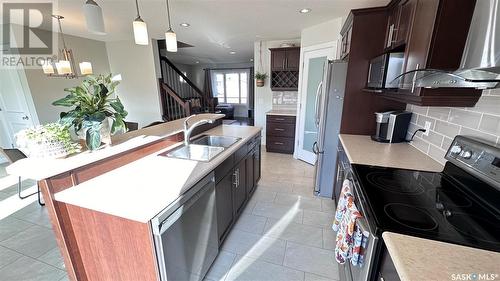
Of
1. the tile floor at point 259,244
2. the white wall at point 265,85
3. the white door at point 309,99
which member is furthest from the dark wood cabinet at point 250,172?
the white wall at point 265,85

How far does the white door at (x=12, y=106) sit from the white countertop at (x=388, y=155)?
517 cm

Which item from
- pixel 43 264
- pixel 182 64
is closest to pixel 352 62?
pixel 43 264

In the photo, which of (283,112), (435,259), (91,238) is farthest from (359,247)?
(283,112)

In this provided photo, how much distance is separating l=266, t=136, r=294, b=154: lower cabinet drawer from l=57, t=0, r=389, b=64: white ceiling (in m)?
2.12

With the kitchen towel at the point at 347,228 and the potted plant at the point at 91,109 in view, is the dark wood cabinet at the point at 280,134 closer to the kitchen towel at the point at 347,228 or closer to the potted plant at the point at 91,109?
the kitchen towel at the point at 347,228

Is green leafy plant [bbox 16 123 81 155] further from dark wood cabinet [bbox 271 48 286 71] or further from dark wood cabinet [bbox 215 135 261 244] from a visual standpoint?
dark wood cabinet [bbox 271 48 286 71]

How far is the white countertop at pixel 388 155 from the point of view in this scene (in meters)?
1.55

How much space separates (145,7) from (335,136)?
9.57 feet

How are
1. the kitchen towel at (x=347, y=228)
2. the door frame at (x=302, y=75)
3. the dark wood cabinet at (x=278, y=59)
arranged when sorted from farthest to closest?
the dark wood cabinet at (x=278, y=59) < the door frame at (x=302, y=75) < the kitchen towel at (x=347, y=228)

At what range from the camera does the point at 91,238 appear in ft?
3.86

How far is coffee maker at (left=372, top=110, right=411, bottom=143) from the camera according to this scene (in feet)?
6.63

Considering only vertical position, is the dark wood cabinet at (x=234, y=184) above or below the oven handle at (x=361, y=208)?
below

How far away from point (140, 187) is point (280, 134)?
3.55 meters

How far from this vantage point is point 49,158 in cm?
121
